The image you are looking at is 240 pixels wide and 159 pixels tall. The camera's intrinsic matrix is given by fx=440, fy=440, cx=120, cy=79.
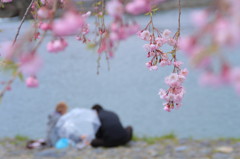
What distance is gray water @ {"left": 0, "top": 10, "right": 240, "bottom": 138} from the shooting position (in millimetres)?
7414

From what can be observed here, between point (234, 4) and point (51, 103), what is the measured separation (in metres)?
8.62

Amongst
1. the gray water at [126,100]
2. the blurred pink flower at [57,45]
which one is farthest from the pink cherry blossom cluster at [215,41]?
the gray water at [126,100]

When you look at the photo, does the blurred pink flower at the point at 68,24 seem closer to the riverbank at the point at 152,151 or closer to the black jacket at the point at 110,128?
the riverbank at the point at 152,151

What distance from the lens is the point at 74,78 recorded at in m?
10.6

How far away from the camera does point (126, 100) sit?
9.02 metres

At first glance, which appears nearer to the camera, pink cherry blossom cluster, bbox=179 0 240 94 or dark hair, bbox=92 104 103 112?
pink cherry blossom cluster, bbox=179 0 240 94

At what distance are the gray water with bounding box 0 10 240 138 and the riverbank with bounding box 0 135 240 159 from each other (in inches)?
45.3

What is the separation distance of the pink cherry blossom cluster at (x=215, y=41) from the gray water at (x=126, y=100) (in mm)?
5624

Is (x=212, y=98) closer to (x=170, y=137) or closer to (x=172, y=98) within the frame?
(x=170, y=137)

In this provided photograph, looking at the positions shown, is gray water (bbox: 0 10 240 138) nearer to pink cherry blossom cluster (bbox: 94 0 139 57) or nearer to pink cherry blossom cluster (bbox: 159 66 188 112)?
pink cherry blossom cluster (bbox: 159 66 188 112)

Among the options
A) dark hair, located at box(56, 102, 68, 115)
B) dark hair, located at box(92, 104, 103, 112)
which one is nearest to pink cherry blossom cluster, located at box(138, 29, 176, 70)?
dark hair, located at box(92, 104, 103, 112)

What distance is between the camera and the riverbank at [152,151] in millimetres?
5043

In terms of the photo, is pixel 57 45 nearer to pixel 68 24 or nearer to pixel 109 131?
pixel 68 24

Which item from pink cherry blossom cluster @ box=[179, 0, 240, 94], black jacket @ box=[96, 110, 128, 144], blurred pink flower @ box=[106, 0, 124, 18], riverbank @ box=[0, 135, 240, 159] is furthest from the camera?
black jacket @ box=[96, 110, 128, 144]
